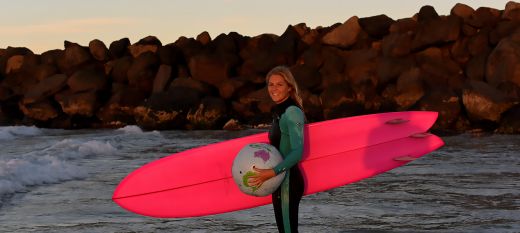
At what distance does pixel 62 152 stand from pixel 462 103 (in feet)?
33.5

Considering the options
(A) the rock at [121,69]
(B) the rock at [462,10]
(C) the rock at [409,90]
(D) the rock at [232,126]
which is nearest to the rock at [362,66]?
(C) the rock at [409,90]

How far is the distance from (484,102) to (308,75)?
688 cm

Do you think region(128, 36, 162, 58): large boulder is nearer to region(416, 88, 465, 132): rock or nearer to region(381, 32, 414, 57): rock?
region(381, 32, 414, 57): rock

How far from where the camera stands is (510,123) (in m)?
19.4

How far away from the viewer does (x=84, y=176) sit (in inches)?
477

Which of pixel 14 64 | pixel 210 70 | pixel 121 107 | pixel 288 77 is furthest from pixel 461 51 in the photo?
pixel 288 77

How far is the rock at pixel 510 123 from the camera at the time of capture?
19.2 m

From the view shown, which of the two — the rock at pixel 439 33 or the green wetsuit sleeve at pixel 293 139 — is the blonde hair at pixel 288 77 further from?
the rock at pixel 439 33

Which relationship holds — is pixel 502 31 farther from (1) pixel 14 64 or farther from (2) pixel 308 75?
(1) pixel 14 64

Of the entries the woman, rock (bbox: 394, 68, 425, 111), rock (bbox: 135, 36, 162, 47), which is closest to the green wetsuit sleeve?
the woman

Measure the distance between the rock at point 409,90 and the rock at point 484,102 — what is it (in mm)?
2524

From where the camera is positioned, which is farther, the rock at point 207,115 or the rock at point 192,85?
the rock at point 192,85

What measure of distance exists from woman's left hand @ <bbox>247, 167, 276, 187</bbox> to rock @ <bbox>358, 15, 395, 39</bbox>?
22601 millimetres

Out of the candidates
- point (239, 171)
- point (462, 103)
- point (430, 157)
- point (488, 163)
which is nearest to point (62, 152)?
point (430, 157)
